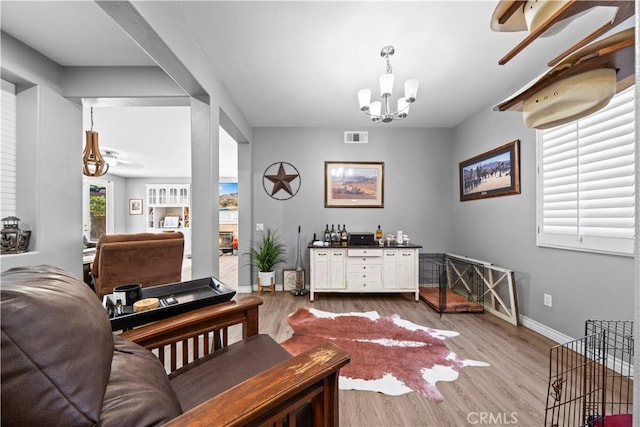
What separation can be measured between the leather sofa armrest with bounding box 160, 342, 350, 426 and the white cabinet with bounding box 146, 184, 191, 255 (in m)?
8.58

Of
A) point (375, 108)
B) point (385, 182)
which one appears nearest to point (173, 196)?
point (385, 182)

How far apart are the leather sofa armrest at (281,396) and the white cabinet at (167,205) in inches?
338

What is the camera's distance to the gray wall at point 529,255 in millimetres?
1986

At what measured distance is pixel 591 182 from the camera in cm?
208

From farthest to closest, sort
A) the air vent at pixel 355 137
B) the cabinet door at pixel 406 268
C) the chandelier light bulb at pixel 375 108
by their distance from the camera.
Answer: the air vent at pixel 355 137, the cabinet door at pixel 406 268, the chandelier light bulb at pixel 375 108

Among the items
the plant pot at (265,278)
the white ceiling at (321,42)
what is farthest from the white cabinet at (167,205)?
the white ceiling at (321,42)

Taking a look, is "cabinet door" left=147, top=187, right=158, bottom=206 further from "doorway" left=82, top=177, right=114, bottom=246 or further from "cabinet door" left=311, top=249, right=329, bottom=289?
"cabinet door" left=311, top=249, right=329, bottom=289

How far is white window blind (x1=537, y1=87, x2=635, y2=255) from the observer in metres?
1.86

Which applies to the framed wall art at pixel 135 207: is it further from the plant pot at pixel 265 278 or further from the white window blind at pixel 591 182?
the white window blind at pixel 591 182

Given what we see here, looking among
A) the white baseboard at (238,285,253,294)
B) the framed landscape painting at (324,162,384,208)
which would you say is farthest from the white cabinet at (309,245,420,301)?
the white baseboard at (238,285,253,294)

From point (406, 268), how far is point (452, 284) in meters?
0.91

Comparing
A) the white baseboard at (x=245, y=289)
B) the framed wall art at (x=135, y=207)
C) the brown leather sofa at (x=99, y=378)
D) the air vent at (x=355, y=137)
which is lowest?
the white baseboard at (x=245, y=289)

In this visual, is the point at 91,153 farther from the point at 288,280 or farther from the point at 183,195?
the point at 183,195

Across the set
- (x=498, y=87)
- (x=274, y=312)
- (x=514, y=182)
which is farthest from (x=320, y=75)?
(x=274, y=312)
